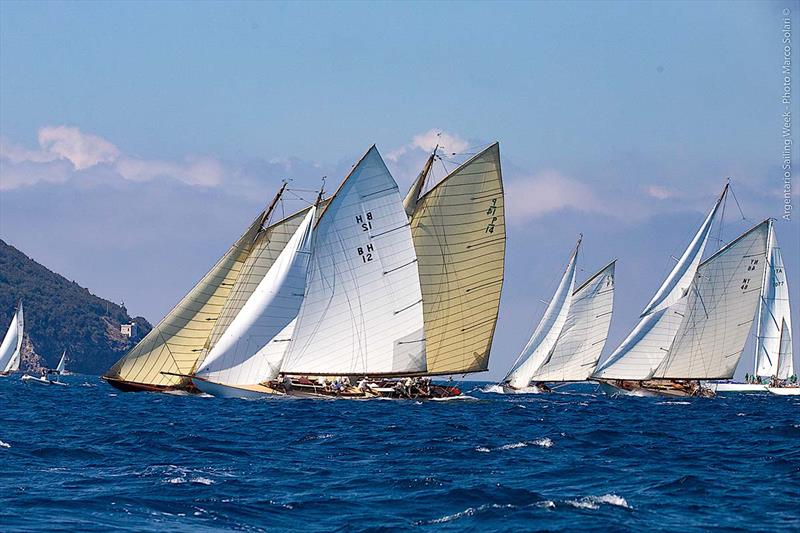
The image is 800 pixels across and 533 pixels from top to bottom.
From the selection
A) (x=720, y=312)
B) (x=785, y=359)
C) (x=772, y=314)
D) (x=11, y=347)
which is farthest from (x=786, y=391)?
(x=11, y=347)

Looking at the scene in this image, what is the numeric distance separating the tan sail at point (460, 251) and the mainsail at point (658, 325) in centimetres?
2471

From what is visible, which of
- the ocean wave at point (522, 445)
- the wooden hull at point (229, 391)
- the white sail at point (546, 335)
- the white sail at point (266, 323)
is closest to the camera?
the ocean wave at point (522, 445)

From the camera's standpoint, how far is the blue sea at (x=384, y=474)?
28.8 metres

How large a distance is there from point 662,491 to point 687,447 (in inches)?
547

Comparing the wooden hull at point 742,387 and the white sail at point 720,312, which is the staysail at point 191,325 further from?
the wooden hull at point 742,387

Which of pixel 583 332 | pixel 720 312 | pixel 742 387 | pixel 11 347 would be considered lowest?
pixel 742 387

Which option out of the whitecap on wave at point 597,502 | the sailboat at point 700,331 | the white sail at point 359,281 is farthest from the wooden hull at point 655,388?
the whitecap on wave at point 597,502

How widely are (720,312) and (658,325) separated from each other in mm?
5272

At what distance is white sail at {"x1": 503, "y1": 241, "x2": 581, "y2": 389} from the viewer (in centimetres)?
11350

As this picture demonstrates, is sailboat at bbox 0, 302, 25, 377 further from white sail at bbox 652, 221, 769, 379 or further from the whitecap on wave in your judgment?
the whitecap on wave

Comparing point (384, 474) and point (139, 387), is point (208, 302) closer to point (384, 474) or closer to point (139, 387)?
point (139, 387)

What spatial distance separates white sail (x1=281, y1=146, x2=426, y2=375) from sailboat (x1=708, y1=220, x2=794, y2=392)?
6133 centimetres

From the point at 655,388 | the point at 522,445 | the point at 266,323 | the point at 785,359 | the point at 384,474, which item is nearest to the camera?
the point at 384,474

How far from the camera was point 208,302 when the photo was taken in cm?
7731
